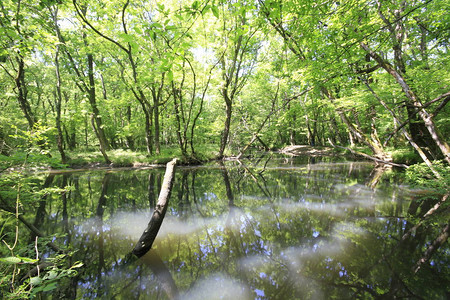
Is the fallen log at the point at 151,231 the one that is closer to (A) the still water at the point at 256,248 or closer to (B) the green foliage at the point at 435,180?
(A) the still water at the point at 256,248

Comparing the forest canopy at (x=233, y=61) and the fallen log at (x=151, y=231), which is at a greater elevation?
the forest canopy at (x=233, y=61)

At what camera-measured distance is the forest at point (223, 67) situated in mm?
3084

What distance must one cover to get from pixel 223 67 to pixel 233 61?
4.93 feet

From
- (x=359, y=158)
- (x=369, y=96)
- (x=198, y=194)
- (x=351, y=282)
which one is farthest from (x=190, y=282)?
(x=359, y=158)

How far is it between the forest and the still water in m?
0.81

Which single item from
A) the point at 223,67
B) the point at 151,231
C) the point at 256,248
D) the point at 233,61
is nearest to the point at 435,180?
the point at 256,248

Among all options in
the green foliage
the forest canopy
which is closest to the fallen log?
the forest canopy

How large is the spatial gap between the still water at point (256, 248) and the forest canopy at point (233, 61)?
1.97 metres

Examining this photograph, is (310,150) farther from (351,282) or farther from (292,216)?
(351,282)

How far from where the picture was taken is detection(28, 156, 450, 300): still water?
2.55m

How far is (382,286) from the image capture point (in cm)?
250

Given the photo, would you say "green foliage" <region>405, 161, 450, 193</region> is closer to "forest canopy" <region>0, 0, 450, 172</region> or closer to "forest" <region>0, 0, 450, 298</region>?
"forest" <region>0, 0, 450, 298</region>

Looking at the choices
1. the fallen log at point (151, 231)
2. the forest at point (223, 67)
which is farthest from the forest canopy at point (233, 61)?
the fallen log at point (151, 231)

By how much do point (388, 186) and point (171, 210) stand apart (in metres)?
8.22
